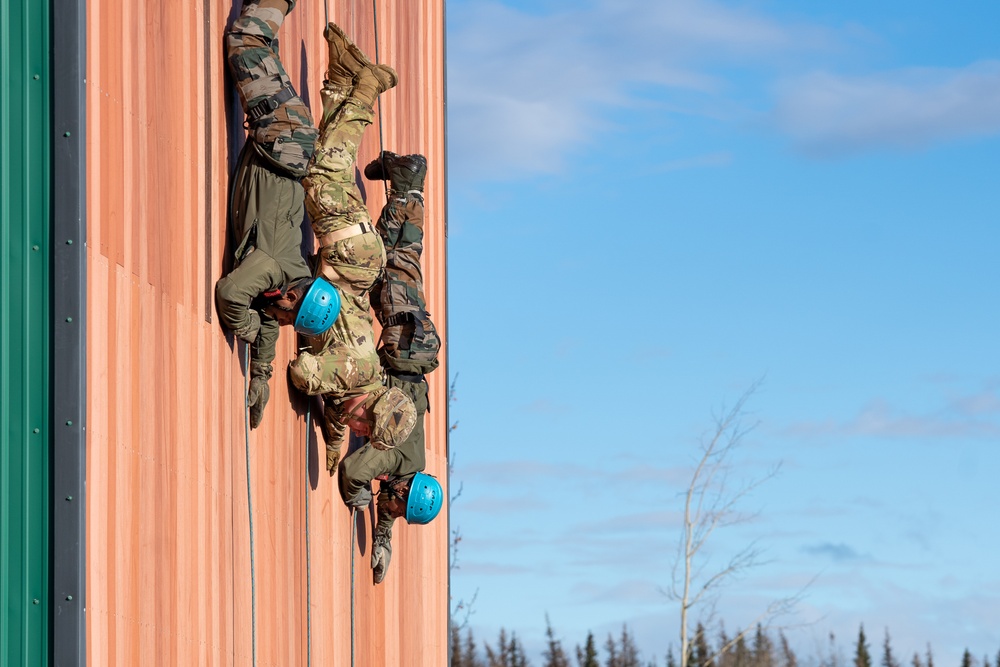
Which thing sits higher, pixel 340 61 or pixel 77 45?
pixel 340 61

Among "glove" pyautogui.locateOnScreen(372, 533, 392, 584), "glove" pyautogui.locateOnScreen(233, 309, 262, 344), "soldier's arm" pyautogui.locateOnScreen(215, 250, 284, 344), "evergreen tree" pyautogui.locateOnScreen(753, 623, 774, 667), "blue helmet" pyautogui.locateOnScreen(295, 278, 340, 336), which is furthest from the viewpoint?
"evergreen tree" pyautogui.locateOnScreen(753, 623, 774, 667)

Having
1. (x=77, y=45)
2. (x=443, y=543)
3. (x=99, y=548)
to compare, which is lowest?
(x=443, y=543)

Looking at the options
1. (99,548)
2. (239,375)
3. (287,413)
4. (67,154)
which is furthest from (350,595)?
(67,154)

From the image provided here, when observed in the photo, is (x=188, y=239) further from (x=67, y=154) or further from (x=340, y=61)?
(x=340, y=61)

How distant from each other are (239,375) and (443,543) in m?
Result: 6.35

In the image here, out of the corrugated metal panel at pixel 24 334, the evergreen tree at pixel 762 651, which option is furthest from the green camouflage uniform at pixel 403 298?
the evergreen tree at pixel 762 651

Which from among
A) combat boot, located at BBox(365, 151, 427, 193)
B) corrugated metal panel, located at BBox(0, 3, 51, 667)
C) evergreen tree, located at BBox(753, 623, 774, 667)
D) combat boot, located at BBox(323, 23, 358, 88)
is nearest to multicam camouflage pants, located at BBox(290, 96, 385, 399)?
combat boot, located at BBox(323, 23, 358, 88)

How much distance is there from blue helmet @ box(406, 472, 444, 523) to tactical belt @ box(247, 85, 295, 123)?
3.77 meters

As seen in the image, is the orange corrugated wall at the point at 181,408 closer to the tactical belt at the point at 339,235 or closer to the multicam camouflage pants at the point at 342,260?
the multicam camouflage pants at the point at 342,260

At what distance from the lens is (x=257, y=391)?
27.8 ft

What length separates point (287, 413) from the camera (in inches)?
365

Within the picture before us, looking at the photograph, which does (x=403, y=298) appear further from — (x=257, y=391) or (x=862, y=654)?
(x=862, y=654)

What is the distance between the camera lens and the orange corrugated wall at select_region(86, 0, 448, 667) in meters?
6.36

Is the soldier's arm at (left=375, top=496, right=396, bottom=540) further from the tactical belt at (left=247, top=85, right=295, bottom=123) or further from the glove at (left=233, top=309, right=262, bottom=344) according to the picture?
the tactical belt at (left=247, top=85, right=295, bottom=123)
